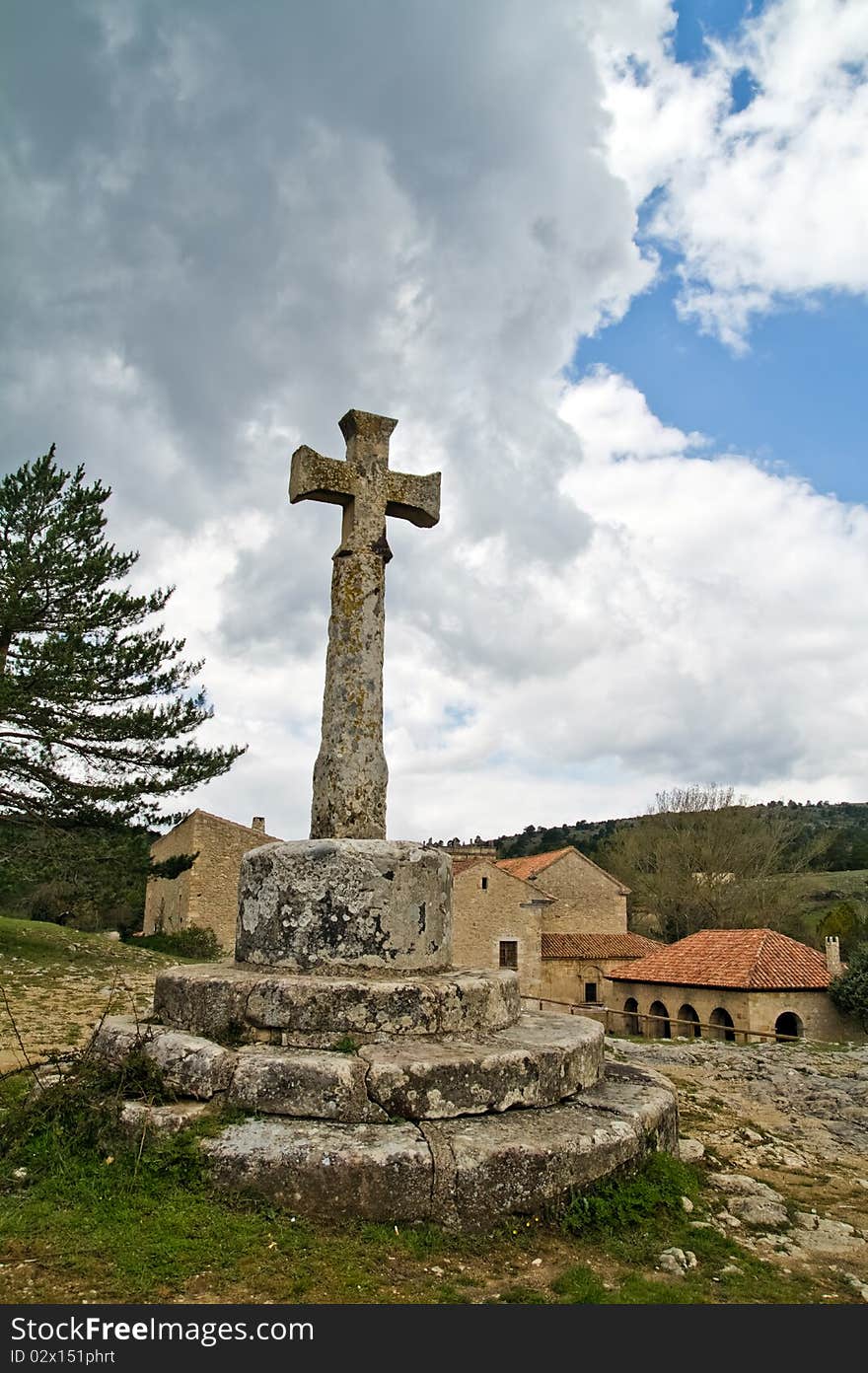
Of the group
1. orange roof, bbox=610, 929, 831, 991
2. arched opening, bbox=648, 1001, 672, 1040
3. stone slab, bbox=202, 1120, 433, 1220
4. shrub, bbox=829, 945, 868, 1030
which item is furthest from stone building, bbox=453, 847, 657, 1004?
stone slab, bbox=202, 1120, 433, 1220

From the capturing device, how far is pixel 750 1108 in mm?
7820

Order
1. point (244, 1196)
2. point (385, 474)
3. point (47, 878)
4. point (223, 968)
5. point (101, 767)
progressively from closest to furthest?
point (244, 1196) → point (223, 968) → point (385, 474) → point (47, 878) → point (101, 767)

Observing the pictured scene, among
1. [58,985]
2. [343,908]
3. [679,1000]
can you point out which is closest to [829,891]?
[679,1000]

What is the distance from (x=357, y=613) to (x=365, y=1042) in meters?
2.86

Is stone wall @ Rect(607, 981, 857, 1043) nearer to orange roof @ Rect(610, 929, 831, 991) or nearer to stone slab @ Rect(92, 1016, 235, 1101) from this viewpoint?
orange roof @ Rect(610, 929, 831, 991)

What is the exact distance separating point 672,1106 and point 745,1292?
67.7 inches

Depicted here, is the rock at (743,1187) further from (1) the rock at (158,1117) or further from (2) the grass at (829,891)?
(2) the grass at (829,891)

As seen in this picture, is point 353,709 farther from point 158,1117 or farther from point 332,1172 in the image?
point 332,1172

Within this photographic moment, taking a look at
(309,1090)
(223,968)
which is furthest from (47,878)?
(309,1090)

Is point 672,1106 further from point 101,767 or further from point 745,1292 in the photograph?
point 101,767

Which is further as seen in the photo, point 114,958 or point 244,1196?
point 114,958

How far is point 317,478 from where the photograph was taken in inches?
249

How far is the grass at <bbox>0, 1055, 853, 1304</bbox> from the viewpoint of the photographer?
10.1ft

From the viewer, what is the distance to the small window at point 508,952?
32031 millimetres
